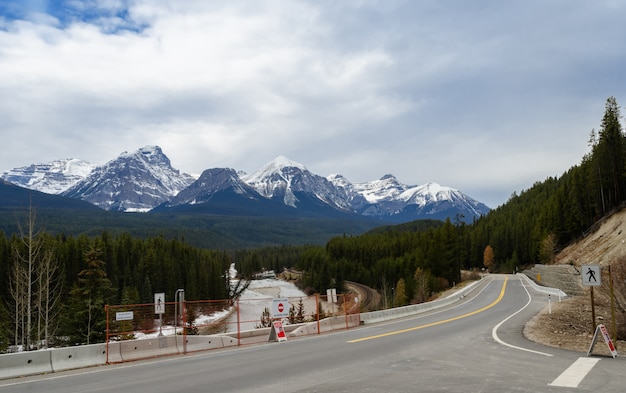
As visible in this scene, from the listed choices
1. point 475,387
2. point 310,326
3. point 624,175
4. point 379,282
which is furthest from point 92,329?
point 379,282

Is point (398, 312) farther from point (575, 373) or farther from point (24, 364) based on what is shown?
point (24, 364)

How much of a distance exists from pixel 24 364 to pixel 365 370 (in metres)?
9.25

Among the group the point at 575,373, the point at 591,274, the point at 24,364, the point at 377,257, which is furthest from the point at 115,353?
the point at 377,257

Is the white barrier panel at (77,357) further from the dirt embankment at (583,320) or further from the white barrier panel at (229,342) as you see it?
the dirt embankment at (583,320)

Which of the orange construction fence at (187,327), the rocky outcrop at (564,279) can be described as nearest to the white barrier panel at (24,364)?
the orange construction fence at (187,327)

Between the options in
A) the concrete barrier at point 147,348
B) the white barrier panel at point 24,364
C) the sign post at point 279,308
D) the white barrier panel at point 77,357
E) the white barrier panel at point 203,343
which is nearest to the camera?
the white barrier panel at point 24,364

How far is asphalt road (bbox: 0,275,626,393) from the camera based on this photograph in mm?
10969

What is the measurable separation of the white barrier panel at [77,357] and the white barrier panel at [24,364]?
0.24 meters

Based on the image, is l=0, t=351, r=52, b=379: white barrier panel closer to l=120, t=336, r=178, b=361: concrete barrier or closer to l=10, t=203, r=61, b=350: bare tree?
l=120, t=336, r=178, b=361: concrete barrier

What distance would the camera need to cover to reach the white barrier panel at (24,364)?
1369cm

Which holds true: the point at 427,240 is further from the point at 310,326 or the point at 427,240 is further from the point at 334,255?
the point at 310,326

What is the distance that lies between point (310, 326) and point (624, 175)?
69.6m

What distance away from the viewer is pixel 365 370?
42.7 ft

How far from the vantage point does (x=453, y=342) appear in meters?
19.0
